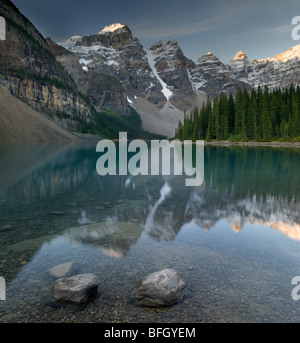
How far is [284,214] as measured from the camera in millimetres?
10953

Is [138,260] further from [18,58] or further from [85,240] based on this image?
[18,58]

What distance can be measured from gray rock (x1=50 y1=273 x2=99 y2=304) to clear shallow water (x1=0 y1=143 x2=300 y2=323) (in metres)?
0.17

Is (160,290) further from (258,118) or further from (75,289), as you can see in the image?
(258,118)

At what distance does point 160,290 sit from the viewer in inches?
201

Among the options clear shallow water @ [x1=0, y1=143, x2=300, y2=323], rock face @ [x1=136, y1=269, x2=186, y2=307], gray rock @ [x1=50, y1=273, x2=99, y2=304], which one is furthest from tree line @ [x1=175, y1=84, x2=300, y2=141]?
gray rock @ [x1=50, y1=273, x2=99, y2=304]

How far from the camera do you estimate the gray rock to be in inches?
198

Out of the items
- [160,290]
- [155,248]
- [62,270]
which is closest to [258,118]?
[155,248]

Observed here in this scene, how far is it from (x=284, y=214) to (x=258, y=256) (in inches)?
182

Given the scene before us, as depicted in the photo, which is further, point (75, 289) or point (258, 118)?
point (258, 118)

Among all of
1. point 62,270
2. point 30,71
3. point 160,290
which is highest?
point 30,71

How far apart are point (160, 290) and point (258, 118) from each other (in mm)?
82293

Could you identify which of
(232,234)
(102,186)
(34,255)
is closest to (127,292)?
(34,255)

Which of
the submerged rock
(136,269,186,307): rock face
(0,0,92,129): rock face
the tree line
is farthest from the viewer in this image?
(0,0,92,129): rock face

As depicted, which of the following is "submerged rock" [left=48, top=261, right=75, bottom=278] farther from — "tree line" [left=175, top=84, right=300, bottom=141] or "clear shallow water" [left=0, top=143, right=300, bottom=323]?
"tree line" [left=175, top=84, right=300, bottom=141]
